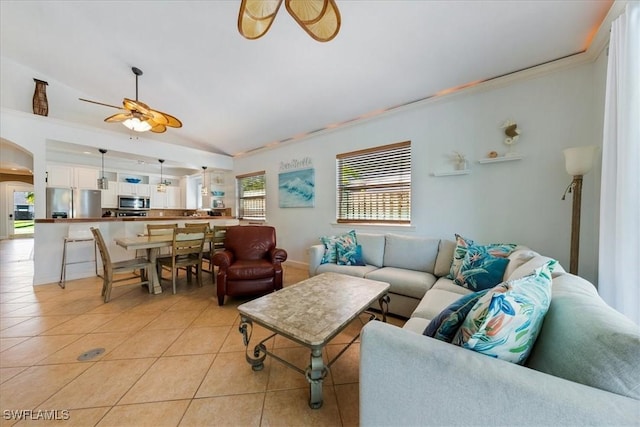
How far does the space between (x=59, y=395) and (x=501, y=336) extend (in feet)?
7.96

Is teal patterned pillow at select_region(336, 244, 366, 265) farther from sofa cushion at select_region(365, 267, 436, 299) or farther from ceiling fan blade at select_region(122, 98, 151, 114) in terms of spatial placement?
ceiling fan blade at select_region(122, 98, 151, 114)

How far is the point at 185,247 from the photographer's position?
10.6ft

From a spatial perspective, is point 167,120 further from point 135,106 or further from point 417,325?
point 417,325

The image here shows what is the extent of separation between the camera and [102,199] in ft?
18.6

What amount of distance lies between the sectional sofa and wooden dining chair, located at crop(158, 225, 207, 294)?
306 centimetres

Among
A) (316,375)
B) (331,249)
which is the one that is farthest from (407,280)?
(316,375)

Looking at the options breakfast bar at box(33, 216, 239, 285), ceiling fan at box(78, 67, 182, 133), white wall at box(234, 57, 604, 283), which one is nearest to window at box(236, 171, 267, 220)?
breakfast bar at box(33, 216, 239, 285)

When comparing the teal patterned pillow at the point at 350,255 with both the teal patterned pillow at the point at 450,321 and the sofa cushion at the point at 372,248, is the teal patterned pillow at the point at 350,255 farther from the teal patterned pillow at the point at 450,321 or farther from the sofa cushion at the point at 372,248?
the teal patterned pillow at the point at 450,321

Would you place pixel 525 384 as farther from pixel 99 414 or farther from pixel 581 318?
pixel 99 414

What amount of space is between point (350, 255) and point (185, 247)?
7.62 ft

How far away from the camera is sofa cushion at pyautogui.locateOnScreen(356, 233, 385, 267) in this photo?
2.96 metres

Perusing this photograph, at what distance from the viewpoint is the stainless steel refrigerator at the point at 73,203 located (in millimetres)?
4805

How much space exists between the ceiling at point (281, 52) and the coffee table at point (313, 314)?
2.39 m

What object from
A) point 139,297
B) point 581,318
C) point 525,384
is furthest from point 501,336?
point 139,297
